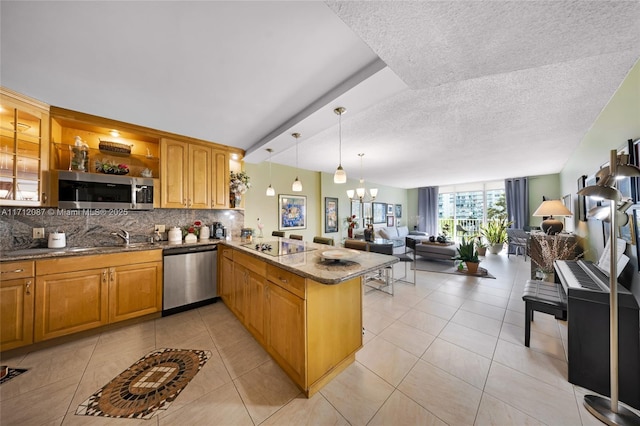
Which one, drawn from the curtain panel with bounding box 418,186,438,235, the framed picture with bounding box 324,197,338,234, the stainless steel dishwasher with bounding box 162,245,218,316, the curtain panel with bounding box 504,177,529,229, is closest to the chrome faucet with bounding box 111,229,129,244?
the stainless steel dishwasher with bounding box 162,245,218,316

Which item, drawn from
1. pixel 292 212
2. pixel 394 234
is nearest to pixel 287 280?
pixel 292 212

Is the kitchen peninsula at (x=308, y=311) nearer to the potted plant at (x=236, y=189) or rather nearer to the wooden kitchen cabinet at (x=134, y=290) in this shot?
the wooden kitchen cabinet at (x=134, y=290)

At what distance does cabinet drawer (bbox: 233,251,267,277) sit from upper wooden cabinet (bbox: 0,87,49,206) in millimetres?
2139

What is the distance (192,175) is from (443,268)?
5400 millimetres

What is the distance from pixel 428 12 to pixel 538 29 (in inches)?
26.0

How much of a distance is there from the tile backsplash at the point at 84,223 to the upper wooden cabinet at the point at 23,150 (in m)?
0.32

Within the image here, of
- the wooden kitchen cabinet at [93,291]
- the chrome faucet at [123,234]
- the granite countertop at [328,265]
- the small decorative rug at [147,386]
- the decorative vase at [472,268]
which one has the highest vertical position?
the chrome faucet at [123,234]

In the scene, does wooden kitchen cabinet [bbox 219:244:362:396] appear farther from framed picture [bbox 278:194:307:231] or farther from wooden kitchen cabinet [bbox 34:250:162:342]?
framed picture [bbox 278:194:307:231]

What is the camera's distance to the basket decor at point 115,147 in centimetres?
263

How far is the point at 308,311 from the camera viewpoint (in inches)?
56.6

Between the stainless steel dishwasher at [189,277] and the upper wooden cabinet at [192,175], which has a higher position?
the upper wooden cabinet at [192,175]

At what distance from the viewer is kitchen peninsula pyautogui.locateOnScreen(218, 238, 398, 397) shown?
1.45m

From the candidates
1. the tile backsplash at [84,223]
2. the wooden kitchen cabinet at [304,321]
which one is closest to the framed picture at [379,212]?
the tile backsplash at [84,223]

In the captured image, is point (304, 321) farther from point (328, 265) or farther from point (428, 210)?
point (428, 210)
